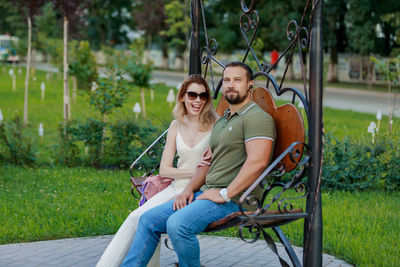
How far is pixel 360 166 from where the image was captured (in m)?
7.50

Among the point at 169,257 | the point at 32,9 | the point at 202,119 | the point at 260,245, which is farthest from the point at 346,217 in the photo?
the point at 32,9

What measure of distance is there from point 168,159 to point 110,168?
4.66 metres

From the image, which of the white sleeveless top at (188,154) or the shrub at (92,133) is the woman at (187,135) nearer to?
the white sleeveless top at (188,154)

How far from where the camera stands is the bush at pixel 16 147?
8.79 metres

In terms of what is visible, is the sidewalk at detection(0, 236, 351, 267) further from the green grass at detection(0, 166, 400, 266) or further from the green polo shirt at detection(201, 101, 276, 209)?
the green polo shirt at detection(201, 101, 276, 209)

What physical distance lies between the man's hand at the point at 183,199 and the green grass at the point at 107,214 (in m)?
1.55

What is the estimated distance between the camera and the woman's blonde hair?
431cm

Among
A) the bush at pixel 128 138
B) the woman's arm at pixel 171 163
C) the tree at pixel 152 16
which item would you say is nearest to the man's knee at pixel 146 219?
the woman's arm at pixel 171 163

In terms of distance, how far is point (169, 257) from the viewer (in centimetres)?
495

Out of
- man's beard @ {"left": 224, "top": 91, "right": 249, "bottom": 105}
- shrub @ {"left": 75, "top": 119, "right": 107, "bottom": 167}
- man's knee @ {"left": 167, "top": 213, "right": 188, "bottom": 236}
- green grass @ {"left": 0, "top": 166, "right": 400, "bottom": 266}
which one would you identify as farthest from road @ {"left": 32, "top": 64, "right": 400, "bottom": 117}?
man's knee @ {"left": 167, "top": 213, "right": 188, "bottom": 236}

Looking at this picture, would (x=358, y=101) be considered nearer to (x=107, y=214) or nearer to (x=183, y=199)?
(x=107, y=214)

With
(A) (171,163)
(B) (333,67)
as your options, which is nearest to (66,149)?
(A) (171,163)

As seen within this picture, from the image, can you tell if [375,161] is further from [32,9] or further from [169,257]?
[32,9]

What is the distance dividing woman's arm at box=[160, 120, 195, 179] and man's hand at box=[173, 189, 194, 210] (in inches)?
8.8
